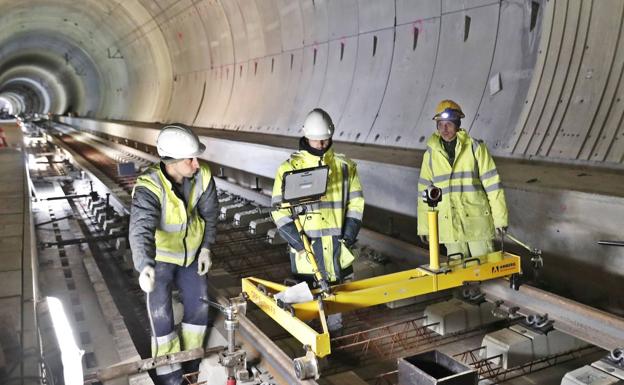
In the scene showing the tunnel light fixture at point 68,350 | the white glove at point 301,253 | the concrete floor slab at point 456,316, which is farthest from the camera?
the concrete floor slab at point 456,316

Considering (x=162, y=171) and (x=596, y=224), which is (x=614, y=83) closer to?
(x=596, y=224)

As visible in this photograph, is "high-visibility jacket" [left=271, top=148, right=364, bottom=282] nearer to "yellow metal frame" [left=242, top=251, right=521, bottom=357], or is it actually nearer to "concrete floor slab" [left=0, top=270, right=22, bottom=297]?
"yellow metal frame" [left=242, top=251, right=521, bottom=357]

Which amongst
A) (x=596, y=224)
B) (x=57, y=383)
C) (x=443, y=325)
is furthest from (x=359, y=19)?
(x=57, y=383)

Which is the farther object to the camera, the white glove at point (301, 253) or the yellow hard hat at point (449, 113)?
the yellow hard hat at point (449, 113)

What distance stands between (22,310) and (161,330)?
3.39 ft

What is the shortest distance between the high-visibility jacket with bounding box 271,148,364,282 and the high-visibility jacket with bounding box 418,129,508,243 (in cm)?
68

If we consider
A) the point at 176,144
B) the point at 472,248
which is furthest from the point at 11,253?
the point at 472,248

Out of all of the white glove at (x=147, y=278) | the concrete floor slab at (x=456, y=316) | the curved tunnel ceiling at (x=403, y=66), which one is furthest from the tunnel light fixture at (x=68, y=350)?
the curved tunnel ceiling at (x=403, y=66)

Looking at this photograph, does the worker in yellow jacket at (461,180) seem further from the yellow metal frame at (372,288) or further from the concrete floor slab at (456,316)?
the concrete floor slab at (456,316)

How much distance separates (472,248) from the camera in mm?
4867

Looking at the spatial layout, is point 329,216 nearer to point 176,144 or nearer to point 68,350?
point 176,144

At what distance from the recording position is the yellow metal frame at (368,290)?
3.47 metres

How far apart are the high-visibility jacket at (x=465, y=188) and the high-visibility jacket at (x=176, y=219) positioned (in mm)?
1695

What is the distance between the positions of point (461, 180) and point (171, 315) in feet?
7.80
